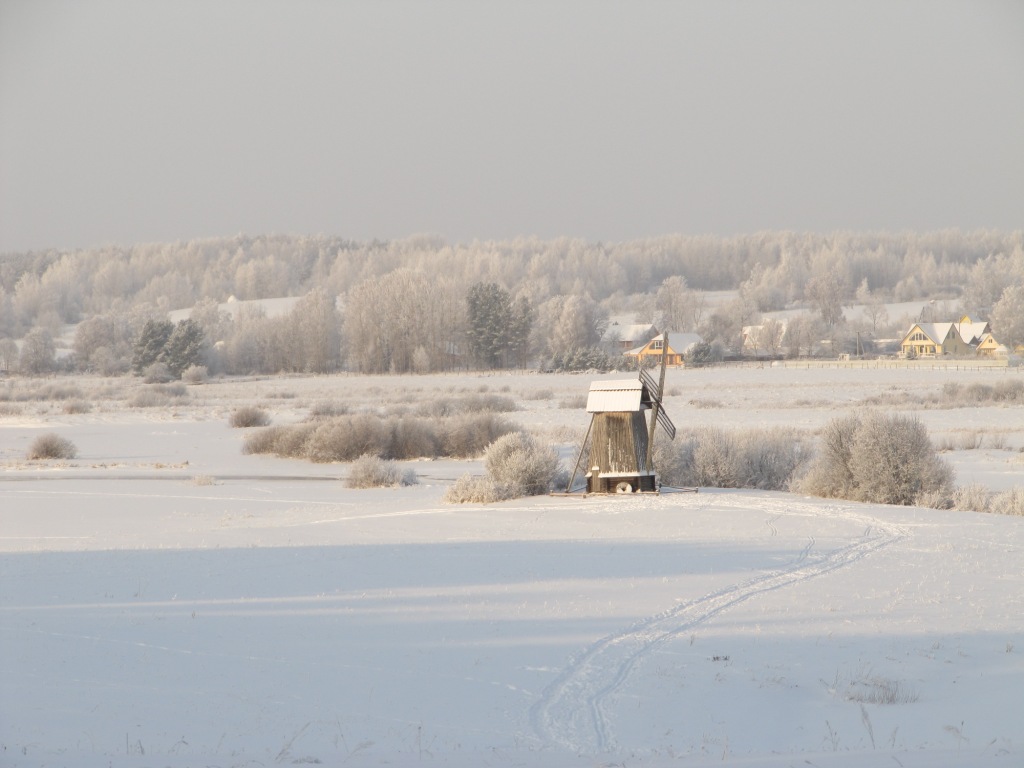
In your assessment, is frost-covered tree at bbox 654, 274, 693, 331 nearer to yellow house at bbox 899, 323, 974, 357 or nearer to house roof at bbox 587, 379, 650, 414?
yellow house at bbox 899, 323, 974, 357

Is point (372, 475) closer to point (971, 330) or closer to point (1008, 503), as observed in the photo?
point (1008, 503)

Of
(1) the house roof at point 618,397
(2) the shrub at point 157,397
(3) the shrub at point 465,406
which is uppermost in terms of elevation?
(1) the house roof at point 618,397

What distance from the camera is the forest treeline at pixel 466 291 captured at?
302 feet

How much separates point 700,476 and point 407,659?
49.6 ft

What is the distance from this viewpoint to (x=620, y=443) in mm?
21250

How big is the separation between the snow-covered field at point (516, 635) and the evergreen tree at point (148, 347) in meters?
67.0

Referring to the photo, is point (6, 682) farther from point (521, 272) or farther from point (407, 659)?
point (521, 272)

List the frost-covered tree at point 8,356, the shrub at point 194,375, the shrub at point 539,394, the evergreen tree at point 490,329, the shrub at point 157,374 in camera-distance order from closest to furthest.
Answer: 1. the shrub at point 539,394
2. the shrub at point 157,374
3. the shrub at point 194,375
4. the evergreen tree at point 490,329
5. the frost-covered tree at point 8,356

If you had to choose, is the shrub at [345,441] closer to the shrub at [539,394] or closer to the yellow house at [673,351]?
the shrub at [539,394]

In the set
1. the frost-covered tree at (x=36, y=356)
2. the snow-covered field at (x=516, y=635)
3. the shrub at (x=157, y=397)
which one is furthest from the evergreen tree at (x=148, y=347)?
the snow-covered field at (x=516, y=635)

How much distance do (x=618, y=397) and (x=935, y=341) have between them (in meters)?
82.8

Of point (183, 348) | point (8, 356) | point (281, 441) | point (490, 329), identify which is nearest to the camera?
point (281, 441)

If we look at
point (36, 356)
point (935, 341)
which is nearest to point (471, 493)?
point (36, 356)

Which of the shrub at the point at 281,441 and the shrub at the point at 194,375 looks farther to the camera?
the shrub at the point at 194,375
